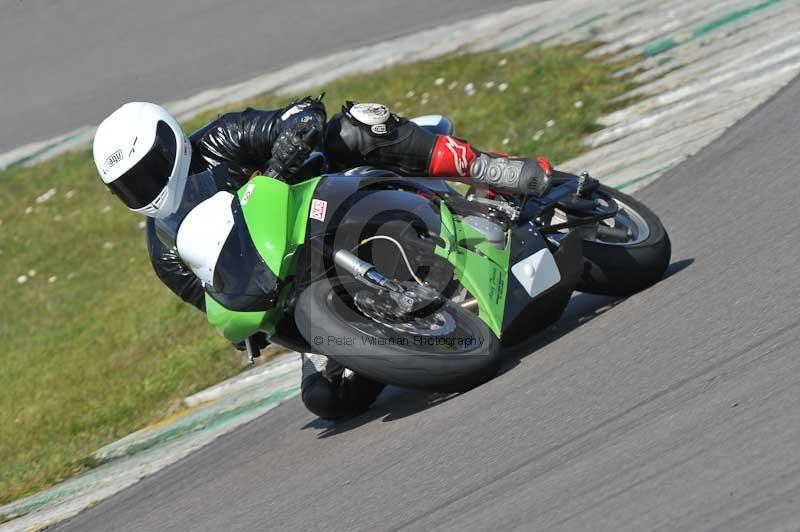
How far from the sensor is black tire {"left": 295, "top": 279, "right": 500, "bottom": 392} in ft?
15.1

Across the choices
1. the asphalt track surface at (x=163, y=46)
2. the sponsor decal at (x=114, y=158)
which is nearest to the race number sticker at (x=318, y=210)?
the sponsor decal at (x=114, y=158)

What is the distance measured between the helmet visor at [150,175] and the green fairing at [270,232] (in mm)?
332

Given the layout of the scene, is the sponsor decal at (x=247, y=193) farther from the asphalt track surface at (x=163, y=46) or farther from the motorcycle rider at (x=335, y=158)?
the asphalt track surface at (x=163, y=46)

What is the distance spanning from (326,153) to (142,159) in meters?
1.00

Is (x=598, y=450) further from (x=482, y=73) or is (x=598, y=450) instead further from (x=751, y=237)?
(x=482, y=73)

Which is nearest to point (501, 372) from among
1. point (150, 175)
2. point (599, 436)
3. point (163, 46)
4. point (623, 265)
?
point (623, 265)

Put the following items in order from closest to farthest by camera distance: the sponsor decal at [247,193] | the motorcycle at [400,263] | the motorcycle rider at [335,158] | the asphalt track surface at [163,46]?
the motorcycle at [400,263]
the sponsor decal at [247,193]
the motorcycle rider at [335,158]
the asphalt track surface at [163,46]

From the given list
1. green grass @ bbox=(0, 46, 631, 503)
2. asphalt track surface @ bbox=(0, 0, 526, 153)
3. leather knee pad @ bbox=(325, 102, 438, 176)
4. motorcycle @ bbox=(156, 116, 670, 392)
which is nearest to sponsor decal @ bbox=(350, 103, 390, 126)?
leather knee pad @ bbox=(325, 102, 438, 176)

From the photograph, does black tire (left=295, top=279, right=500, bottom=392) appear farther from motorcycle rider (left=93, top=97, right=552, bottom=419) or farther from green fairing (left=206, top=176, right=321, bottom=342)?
motorcycle rider (left=93, top=97, right=552, bottom=419)

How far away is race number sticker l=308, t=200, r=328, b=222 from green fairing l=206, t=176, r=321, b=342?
0.02m

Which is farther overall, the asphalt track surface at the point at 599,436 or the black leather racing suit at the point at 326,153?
the black leather racing suit at the point at 326,153

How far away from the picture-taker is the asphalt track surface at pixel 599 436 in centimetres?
332

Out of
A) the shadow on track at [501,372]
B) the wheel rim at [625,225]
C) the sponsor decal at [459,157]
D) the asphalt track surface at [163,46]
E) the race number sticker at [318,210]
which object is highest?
the race number sticker at [318,210]

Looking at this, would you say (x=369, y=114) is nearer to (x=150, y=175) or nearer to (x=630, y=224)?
(x=150, y=175)
